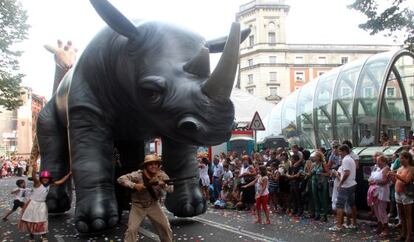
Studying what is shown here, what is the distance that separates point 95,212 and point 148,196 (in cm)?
77

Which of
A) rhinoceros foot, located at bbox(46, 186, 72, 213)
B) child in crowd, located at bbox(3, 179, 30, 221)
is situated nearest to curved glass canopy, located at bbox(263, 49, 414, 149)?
rhinoceros foot, located at bbox(46, 186, 72, 213)

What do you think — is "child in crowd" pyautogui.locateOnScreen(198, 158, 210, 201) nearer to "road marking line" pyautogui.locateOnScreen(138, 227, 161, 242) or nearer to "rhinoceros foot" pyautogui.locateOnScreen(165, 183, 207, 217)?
"road marking line" pyautogui.locateOnScreen(138, 227, 161, 242)

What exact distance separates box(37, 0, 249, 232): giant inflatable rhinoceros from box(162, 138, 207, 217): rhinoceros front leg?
0.04 ft

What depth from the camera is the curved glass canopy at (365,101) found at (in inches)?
567

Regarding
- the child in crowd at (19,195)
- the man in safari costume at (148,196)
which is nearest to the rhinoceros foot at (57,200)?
the child in crowd at (19,195)

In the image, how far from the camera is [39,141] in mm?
7750

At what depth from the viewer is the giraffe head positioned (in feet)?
32.4

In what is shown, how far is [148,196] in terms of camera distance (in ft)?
17.7

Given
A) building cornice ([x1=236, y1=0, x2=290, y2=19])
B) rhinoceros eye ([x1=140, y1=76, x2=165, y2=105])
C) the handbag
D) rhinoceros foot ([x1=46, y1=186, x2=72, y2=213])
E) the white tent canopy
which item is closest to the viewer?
rhinoceros eye ([x1=140, y1=76, x2=165, y2=105])

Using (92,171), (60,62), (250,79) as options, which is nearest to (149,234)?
(92,171)

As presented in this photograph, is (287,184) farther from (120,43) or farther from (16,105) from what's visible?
(16,105)

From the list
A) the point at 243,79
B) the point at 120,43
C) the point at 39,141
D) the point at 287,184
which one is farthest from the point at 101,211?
the point at 243,79

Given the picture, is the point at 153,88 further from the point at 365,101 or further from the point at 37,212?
the point at 365,101

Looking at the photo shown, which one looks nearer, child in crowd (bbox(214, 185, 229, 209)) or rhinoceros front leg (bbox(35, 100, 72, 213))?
rhinoceros front leg (bbox(35, 100, 72, 213))
